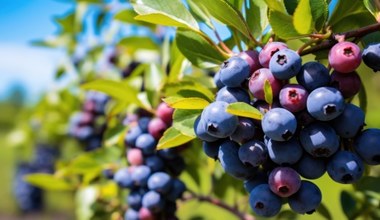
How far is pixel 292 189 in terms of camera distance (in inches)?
23.9

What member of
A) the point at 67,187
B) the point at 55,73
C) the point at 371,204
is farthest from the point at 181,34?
the point at 55,73

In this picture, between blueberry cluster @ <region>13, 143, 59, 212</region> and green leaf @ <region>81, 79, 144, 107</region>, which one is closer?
green leaf @ <region>81, 79, 144, 107</region>

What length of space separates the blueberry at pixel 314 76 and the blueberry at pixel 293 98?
0.03ft

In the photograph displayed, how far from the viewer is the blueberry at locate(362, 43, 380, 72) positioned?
610mm

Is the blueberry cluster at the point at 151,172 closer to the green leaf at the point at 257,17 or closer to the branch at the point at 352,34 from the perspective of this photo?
the green leaf at the point at 257,17

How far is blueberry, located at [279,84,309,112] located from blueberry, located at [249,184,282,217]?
0.39 feet

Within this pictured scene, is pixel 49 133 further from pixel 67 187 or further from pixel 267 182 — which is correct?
pixel 267 182

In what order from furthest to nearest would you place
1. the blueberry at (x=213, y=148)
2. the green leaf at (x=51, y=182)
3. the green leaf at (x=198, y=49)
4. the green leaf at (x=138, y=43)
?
1. the green leaf at (x=51, y=182)
2. the green leaf at (x=138, y=43)
3. the green leaf at (x=198, y=49)
4. the blueberry at (x=213, y=148)

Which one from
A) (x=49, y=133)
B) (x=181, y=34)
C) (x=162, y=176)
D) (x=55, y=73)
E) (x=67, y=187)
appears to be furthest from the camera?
(x=49, y=133)

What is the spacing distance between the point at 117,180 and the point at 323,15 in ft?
1.99

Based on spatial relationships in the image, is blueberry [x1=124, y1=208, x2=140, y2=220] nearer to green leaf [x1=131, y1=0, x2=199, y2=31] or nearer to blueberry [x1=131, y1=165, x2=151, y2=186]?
blueberry [x1=131, y1=165, x2=151, y2=186]

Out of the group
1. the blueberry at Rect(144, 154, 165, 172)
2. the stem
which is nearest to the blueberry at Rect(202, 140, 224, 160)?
the blueberry at Rect(144, 154, 165, 172)

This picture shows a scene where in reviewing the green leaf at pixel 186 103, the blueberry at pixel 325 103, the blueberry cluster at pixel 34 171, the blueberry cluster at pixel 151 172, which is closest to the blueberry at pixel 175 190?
the blueberry cluster at pixel 151 172

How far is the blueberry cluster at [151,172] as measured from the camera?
38.1 inches
